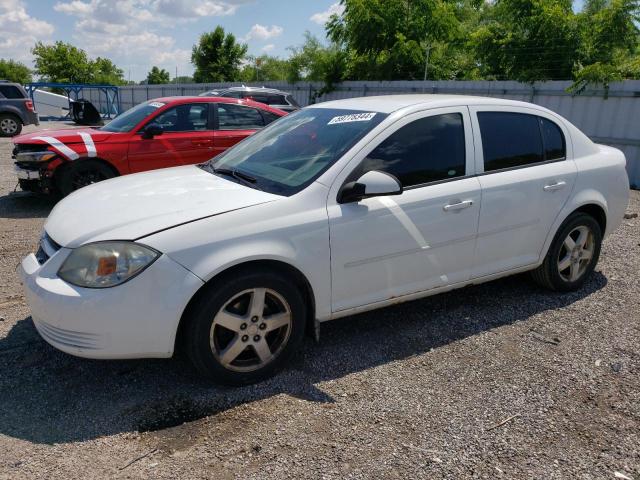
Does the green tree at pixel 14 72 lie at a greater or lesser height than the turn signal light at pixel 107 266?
greater

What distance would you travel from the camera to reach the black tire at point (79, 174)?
23.3ft

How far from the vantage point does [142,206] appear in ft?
10.4

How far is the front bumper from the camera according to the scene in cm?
274

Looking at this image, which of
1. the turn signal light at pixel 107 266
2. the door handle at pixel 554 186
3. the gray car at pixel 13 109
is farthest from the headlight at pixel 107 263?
the gray car at pixel 13 109

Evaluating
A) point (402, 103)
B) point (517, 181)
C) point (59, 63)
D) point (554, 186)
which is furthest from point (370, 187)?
point (59, 63)

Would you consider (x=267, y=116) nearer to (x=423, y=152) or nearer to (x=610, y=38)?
(x=423, y=152)

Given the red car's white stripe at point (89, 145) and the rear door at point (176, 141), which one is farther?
the rear door at point (176, 141)

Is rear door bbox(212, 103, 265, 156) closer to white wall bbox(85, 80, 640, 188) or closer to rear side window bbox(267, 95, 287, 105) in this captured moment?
white wall bbox(85, 80, 640, 188)

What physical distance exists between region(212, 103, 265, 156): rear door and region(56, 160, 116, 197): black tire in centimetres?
154

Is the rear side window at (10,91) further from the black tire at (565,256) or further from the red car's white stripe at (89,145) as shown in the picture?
the black tire at (565,256)

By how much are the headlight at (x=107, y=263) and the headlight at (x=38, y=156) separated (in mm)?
4838

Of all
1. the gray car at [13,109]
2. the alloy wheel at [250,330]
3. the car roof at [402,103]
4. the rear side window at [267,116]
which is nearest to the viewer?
the alloy wheel at [250,330]

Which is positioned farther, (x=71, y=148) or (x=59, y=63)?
(x=59, y=63)

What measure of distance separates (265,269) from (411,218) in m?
1.05
